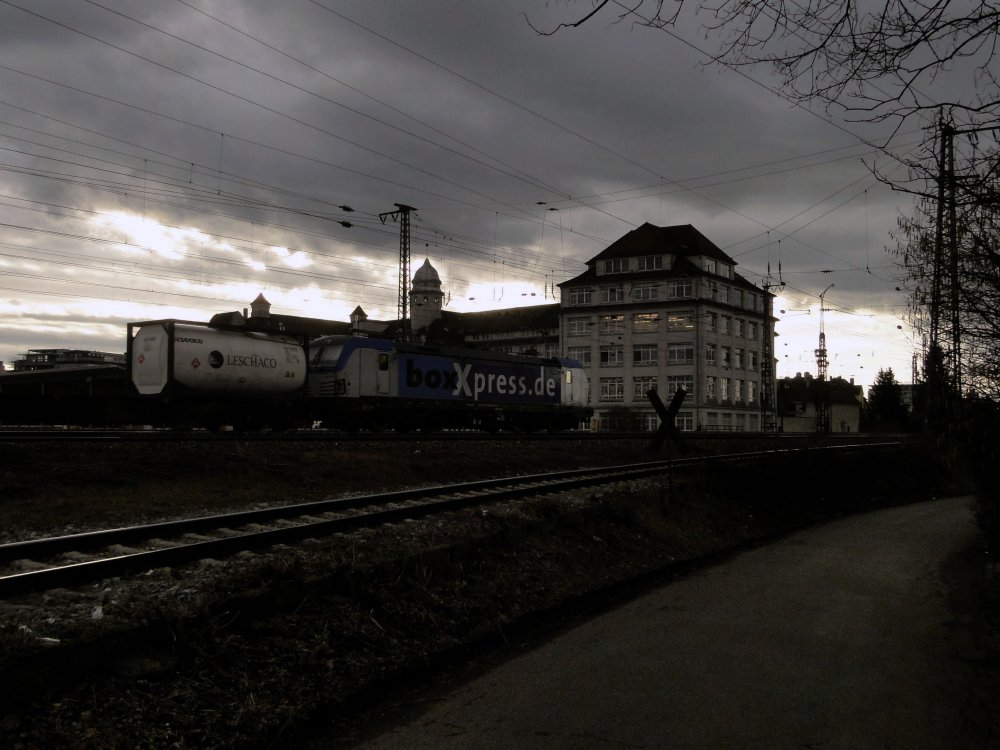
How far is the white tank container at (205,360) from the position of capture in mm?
20688

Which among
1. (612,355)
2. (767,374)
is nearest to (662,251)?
(612,355)

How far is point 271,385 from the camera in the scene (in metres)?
23.5

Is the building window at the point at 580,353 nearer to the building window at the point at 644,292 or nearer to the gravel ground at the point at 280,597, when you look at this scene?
the building window at the point at 644,292

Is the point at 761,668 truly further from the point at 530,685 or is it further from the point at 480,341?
the point at 480,341

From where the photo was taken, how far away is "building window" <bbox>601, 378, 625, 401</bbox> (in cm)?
8219

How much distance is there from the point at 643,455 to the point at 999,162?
21481 mm

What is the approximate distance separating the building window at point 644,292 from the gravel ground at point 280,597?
216ft

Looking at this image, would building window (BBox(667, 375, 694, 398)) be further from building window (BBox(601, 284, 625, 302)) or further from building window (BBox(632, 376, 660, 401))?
building window (BBox(601, 284, 625, 302))

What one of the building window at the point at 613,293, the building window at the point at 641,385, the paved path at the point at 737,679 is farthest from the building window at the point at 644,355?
the paved path at the point at 737,679

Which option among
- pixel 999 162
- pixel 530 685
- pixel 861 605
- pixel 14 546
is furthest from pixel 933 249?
pixel 14 546

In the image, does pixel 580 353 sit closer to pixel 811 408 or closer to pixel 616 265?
pixel 616 265

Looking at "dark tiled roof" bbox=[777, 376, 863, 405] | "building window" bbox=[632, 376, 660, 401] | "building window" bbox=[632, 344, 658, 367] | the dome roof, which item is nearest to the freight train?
"building window" bbox=[632, 376, 660, 401]

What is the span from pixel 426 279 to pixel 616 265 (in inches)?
1613

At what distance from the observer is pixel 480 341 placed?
110 metres
